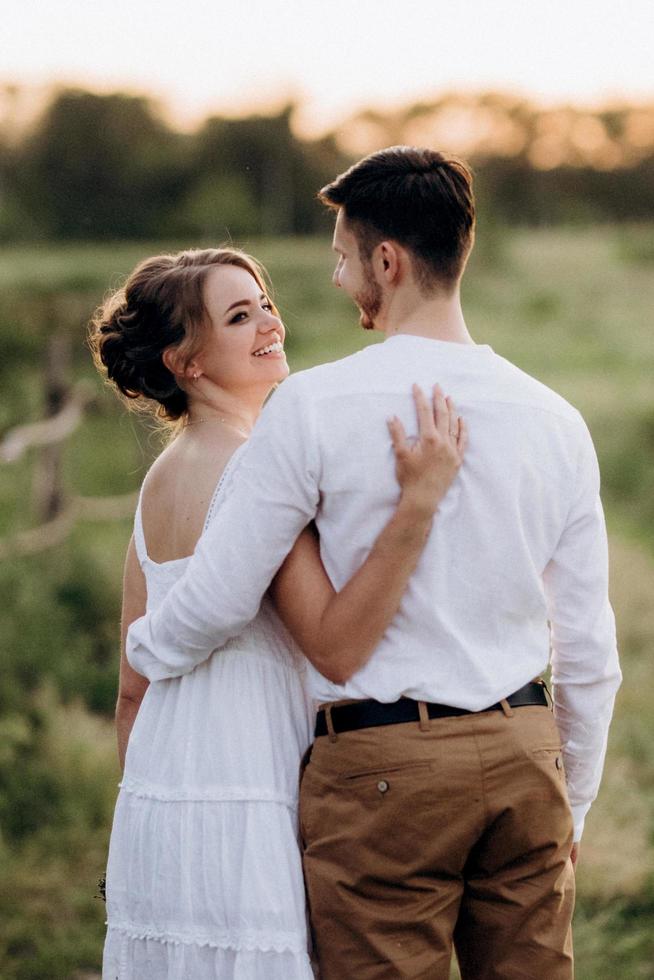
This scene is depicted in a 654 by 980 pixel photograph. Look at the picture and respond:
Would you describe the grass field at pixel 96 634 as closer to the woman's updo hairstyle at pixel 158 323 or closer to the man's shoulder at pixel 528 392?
the woman's updo hairstyle at pixel 158 323

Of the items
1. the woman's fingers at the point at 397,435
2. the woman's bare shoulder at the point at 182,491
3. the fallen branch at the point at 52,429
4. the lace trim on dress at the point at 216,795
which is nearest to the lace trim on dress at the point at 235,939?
the lace trim on dress at the point at 216,795

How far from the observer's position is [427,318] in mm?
2229

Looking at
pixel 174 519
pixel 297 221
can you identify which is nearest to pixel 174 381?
pixel 174 519

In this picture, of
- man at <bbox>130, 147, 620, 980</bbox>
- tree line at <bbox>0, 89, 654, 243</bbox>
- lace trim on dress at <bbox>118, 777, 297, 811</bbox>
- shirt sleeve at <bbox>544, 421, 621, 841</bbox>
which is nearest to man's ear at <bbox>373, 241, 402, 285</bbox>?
man at <bbox>130, 147, 620, 980</bbox>

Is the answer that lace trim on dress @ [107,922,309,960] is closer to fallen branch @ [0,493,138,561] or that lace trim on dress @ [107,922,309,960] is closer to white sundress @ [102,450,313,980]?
white sundress @ [102,450,313,980]

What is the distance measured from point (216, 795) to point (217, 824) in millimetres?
54

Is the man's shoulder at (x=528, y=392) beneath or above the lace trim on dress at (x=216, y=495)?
above

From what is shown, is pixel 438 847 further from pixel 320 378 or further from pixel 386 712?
pixel 320 378

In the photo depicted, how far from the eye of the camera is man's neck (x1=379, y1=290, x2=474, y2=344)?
222 centimetres

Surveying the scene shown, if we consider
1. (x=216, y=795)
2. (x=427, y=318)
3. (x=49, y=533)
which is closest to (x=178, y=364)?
(x=427, y=318)

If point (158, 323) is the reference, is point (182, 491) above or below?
below

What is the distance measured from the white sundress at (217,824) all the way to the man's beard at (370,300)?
42 cm

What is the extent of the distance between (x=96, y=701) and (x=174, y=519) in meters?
3.87

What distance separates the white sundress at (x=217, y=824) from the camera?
230 centimetres
